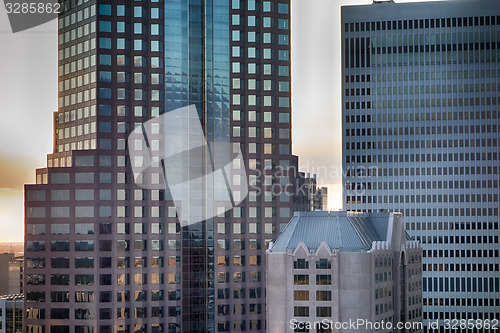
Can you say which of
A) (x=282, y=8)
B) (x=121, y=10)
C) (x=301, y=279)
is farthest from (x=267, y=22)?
(x=301, y=279)

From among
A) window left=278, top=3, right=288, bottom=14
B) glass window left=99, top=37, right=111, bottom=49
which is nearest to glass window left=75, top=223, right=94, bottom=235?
glass window left=99, top=37, right=111, bottom=49

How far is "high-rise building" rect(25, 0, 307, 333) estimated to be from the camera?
16000 cm

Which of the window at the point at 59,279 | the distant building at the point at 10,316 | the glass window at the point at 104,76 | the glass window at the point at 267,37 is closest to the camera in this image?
the window at the point at 59,279

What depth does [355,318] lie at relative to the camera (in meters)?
138

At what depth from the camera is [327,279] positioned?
139m

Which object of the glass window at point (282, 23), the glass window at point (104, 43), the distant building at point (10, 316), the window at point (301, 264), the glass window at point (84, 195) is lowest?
the distant building at point (10, 316)

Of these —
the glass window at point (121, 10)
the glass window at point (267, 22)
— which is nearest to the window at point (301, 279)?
the glass window at point (267, 22)

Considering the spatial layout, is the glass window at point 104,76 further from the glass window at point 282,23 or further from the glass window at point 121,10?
the glass window at point 282,23

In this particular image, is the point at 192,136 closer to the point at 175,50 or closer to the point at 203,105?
the point at 203,105

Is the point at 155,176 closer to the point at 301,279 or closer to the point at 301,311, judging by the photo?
the point at 301,279

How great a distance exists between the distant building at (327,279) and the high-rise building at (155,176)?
26140 millimetres

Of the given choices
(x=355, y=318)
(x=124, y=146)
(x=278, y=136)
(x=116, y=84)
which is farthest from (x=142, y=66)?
(x=355, y=318)

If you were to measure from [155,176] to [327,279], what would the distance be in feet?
150

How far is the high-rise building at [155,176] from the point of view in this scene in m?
160
